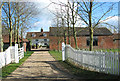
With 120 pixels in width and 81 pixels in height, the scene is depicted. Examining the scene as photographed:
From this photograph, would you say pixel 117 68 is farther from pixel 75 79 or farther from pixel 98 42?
pixel 98 42

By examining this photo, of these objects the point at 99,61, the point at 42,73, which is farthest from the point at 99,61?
the point at 42,73

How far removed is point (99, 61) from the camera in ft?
24.0

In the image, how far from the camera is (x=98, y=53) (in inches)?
292

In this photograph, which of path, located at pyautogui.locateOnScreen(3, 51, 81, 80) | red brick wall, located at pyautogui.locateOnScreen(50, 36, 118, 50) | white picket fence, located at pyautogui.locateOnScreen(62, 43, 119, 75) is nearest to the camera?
white picket fence, located at pyautogui.locateOnScreen(62, 43, 119, 75)

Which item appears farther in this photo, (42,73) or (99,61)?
(42,73)

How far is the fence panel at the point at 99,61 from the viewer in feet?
20.8

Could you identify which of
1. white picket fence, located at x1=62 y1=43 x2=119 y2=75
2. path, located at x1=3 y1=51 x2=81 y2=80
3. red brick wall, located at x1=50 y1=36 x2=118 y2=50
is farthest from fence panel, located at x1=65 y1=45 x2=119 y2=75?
red brick wall, located at x1=50 y1=36 x2=118 y2=50

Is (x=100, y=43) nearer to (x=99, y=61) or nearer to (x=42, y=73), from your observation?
(x=99, y=61)

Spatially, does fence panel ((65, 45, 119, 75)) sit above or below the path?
above

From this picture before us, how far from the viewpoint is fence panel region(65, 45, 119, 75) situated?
6.33 m

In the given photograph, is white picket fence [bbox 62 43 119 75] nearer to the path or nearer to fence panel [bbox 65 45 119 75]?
fence panel [bbox 65 45 119 75]

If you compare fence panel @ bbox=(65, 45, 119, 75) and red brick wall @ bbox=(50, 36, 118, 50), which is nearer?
fence panel @ bbox=(65, 45, 119, 75)

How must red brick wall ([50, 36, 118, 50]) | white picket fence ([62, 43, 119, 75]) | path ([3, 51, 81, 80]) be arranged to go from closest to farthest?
white picket fence ([62, 43, 119, 75])
path ([3, 51, 81, 80])
red brick wall ([50, 36, 118, 50])

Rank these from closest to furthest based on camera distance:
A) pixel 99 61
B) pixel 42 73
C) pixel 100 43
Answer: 1. pixel 99 61
2. pixel 42 73
3. pixel 100 43
